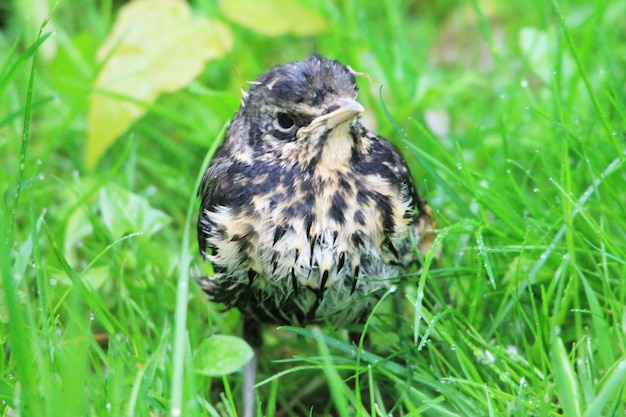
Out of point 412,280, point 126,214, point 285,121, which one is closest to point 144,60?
point 126,214

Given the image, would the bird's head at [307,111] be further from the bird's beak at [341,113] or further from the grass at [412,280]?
the grass at [412,280]

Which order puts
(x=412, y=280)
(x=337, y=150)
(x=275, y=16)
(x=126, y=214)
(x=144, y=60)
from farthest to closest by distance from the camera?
(x=275, y=16) → (x=144, y=60) → (x=126, y=214) → (x=412, y=280) → (x=337, y=150)

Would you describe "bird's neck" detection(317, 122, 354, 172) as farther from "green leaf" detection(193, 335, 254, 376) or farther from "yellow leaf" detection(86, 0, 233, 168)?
"yellow leaf" detection(86, 0, 233, 168)

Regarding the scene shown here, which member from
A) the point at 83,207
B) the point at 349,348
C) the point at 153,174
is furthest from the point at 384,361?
the point at 153,174

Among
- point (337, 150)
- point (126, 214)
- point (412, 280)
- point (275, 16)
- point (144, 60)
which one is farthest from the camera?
point (275, 16)

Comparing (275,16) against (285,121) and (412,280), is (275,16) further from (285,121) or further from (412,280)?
(412,280)

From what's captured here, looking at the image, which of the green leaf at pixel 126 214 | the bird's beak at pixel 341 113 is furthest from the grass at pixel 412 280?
the bird's beak at pixel 341 113

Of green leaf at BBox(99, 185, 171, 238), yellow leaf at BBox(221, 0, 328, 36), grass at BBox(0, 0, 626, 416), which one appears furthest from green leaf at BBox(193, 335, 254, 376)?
yellow leaf at BBox(221, 0, 328, 36)

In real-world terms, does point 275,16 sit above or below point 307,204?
above
